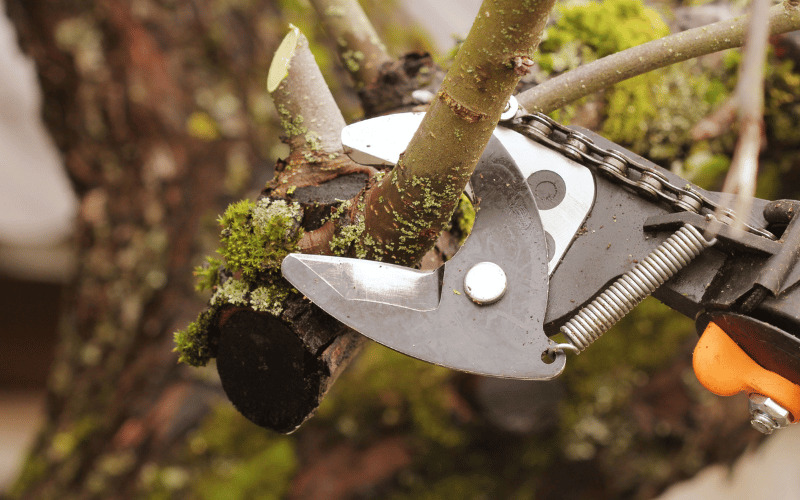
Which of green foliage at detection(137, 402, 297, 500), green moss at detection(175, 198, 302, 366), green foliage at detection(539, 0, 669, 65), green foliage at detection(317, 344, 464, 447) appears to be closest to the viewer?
green moss at detection(175, 198, 302, 366)

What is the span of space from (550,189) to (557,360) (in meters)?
0.32

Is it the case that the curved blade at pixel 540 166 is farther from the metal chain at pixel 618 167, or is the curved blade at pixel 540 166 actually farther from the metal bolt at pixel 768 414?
the metal bolt at pixel 768 414

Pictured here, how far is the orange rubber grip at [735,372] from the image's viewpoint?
845 mm

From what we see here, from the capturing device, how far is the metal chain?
2.95ft

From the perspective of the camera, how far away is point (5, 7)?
2078 mm

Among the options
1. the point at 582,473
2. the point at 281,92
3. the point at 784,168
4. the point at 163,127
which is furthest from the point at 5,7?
the point at 784,168

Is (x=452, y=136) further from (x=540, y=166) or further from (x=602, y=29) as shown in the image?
(x=602, y=29)

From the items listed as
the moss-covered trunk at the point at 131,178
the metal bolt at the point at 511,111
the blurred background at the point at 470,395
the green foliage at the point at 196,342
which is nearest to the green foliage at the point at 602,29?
the blurred background at the point at 470,395

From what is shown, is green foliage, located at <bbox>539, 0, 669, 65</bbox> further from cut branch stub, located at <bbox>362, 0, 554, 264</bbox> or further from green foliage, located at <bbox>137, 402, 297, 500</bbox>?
green foliage, located at <bbox>137, 402, 297, 500</bbox>

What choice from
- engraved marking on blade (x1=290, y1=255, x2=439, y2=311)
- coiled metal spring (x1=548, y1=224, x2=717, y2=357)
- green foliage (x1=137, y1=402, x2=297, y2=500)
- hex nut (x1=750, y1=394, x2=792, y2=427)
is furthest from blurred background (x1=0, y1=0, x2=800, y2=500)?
engraved marking on blade (x1=290, y1=255, x2=439, y2=311)

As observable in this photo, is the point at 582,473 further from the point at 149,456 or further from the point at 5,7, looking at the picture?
the point at 5,7

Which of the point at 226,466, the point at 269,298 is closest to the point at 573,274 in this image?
the point at 269,298

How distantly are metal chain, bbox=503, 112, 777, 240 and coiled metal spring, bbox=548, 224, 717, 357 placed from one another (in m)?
0.09

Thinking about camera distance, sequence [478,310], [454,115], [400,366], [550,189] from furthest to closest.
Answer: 1. [400,366]
2. [550,189]
3. [478,310]
4. [454,115]
